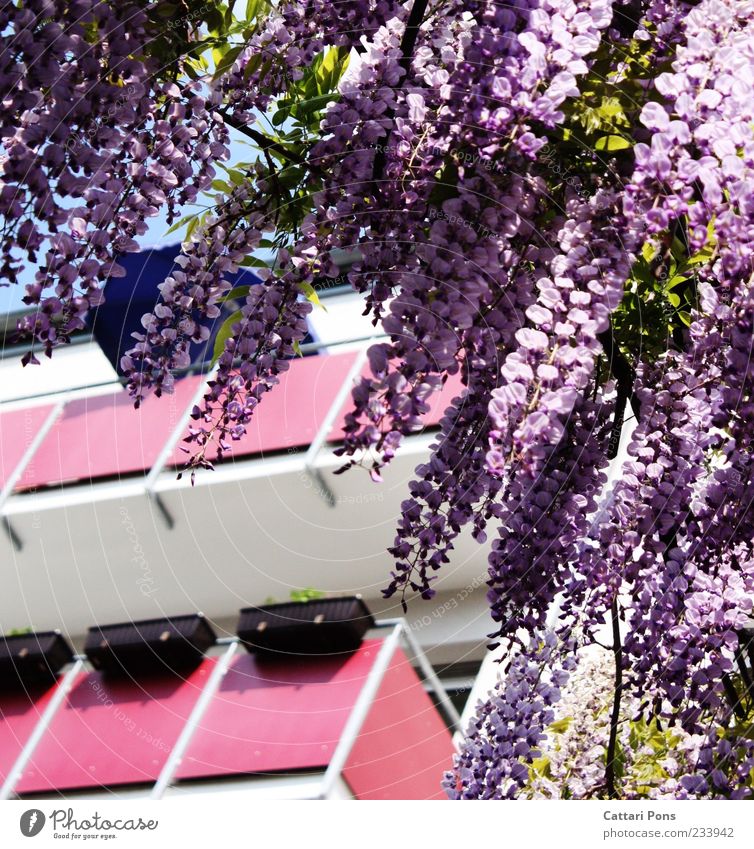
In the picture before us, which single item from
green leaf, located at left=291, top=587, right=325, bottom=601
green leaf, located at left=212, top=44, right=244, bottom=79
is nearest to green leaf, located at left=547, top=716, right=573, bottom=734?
green leaf, located at left=291, top=587, right=325, bottom=601

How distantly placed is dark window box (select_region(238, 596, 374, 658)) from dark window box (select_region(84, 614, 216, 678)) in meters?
0.09

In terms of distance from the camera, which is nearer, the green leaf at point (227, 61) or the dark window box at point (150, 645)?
the green leaf at point (227, 61)

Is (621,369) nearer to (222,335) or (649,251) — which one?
(649,251)

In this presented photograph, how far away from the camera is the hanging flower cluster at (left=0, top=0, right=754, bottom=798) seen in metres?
0.65

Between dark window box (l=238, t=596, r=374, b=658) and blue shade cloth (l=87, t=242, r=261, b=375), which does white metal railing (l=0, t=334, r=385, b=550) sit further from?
dark window box (l=238, t=596, r=374, b=658)

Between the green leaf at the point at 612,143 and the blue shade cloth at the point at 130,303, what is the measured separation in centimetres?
51

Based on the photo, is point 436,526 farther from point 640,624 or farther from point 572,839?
point 572,839

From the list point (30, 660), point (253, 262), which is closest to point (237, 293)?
point (253, 262)

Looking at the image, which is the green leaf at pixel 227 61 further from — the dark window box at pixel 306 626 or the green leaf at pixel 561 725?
the green leaf at pixel 561 725

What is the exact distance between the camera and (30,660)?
1433 millimetres

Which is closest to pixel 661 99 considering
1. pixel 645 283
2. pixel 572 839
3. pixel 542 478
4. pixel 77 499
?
pixel 645 283

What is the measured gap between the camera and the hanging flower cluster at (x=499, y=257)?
653 mm

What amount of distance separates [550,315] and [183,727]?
3.18 ft

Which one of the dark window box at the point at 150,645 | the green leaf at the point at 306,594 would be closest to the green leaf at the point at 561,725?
the green leaf at the point at 306,594
